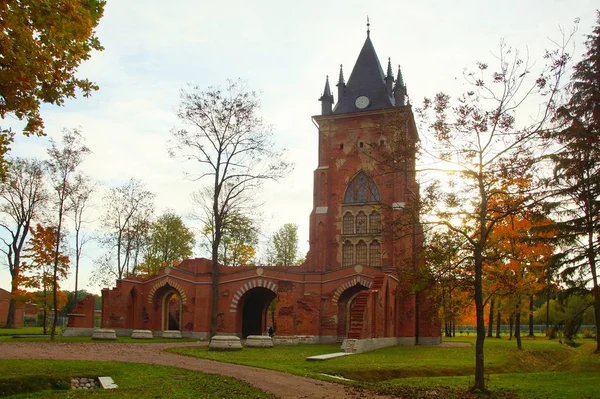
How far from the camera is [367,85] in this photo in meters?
41.7

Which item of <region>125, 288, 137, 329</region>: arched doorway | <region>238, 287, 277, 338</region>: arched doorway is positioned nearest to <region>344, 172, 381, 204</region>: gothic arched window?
<region>238, 287, 277, 338</region>: arched doorway

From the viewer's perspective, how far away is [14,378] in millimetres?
13336

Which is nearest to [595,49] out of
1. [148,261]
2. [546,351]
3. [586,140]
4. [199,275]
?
[586,140]

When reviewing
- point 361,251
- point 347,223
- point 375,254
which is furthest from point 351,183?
point 375,254

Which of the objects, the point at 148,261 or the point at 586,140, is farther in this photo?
the point at 148,261

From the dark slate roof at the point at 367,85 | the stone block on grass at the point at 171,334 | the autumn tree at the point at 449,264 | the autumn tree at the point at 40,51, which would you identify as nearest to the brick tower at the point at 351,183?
the dark slate roof at the point at 367,85

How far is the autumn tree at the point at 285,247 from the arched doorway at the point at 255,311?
21.3m

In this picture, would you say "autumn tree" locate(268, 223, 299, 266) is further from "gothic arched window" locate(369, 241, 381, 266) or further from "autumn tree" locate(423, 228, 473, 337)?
"autumn tree" locate(423, 228, 473, 337)

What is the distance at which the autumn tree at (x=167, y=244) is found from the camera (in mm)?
57375

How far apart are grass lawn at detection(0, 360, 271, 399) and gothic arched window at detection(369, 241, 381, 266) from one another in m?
23.6

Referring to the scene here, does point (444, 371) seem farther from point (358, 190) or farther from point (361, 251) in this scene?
point (358, 190)

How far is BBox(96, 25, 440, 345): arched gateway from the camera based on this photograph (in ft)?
112

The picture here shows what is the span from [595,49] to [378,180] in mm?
20046

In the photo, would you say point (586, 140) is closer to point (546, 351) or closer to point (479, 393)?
point (479, 393)
